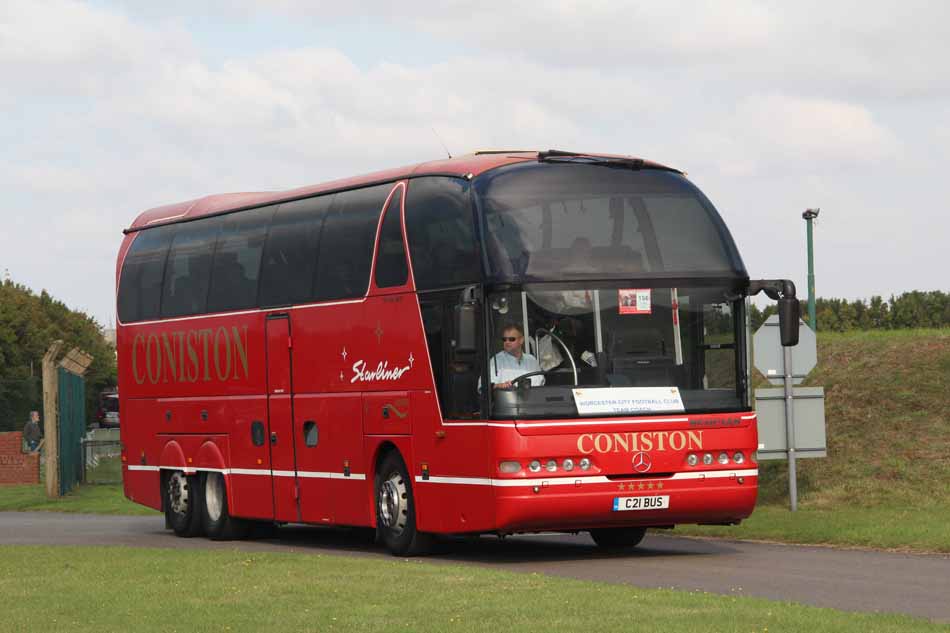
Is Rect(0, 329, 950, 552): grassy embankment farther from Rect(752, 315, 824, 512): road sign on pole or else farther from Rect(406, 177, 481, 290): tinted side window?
Rect(406, 177, 481, 290): tinted side window

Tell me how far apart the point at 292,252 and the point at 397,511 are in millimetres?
3802

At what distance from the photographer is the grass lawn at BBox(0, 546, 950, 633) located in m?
12.5

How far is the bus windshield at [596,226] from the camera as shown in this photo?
60.1 ft

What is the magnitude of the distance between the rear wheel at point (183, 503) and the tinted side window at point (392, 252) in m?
6.19

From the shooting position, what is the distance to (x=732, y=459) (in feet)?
61.7

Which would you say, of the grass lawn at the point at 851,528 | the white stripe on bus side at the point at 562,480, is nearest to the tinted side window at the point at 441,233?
the white stripe on bus side at the point at 562,480

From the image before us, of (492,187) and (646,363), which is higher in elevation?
(492,187)

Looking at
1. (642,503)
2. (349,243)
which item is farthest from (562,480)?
(349,243)

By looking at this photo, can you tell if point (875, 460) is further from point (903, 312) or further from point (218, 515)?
point (903, 312)

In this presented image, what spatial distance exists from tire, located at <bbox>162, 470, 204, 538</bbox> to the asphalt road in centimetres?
23

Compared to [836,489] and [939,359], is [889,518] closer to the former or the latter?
[836,489]

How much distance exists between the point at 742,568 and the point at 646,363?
2.24 m

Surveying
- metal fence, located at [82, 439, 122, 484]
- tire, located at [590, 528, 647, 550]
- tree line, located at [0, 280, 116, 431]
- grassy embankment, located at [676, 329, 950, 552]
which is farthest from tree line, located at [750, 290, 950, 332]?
tree line, located at [0, 280, 116, 431]

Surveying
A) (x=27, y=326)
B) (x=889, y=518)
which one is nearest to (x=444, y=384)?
(x=889, y=518)
